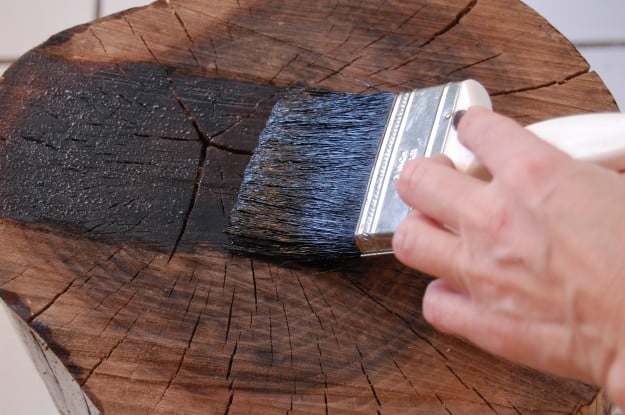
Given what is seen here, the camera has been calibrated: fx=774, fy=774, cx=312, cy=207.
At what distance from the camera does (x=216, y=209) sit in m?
0.82

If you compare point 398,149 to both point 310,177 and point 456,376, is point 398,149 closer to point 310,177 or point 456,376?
point 310,177

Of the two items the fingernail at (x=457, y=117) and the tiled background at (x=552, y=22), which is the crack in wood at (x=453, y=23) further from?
the tiled background at (x=552, y=22)

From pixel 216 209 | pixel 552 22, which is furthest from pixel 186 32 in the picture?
pixel 552 22

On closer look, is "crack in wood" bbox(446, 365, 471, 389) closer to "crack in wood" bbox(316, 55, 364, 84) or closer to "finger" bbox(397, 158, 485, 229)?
"finger" bbox(397, 158, 485, 229)

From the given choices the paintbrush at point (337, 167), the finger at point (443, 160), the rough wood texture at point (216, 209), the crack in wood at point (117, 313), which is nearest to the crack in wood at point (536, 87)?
the rough wood texture at point (216, 209)

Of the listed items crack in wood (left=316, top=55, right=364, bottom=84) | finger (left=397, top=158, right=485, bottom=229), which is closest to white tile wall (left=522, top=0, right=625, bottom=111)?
crack in wood (left=316, top=55, right=364, bottom=84)

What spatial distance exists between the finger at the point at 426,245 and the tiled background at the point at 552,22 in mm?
891

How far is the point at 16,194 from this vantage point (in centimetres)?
82

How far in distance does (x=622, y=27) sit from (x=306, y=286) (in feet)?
3.12

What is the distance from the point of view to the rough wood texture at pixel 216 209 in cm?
71

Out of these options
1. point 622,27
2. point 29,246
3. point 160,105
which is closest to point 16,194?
point 29,246

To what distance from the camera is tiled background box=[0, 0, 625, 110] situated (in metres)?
1.39

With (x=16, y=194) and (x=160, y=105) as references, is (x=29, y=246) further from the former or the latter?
(x=160, y=105)

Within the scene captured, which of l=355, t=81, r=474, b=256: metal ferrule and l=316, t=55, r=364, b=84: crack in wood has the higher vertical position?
l=316, t=55, r=364, b=84: crack in wood
